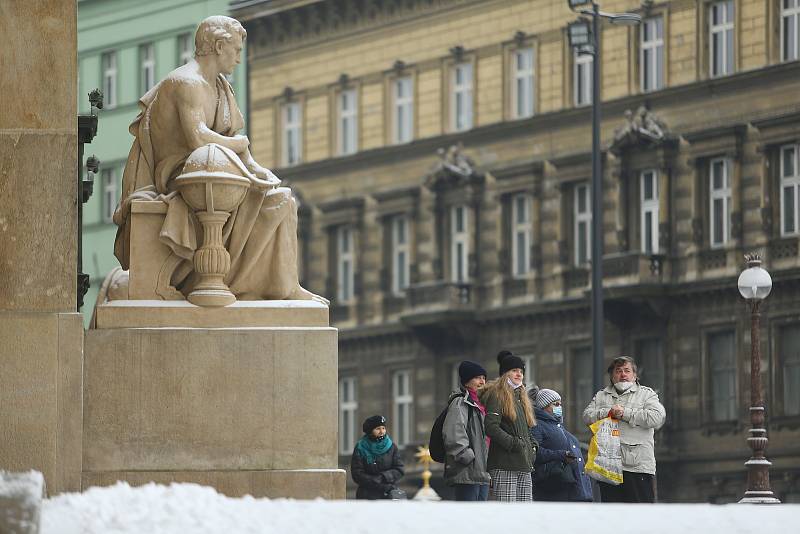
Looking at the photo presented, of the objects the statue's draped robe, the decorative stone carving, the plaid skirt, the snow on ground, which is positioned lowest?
the snow on ground

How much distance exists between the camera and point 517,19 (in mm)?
60719

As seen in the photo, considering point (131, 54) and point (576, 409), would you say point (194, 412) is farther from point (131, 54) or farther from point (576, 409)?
point (131, 54)

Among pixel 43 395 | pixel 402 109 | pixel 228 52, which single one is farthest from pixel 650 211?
pixel 43 395

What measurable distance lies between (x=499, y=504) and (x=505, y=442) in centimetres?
398

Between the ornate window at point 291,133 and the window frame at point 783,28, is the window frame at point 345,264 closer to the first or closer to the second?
the ornate window at point 291,133

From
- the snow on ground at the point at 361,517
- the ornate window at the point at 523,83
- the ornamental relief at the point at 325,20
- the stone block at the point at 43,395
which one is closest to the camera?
the snow on ground at the point at 361,517

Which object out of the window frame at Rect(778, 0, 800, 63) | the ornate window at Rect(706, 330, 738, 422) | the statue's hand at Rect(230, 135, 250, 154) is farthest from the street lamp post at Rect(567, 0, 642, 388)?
the statue's hand at Rect(230, 135, 250, 154)

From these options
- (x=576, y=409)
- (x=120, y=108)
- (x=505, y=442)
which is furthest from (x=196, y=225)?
(x=120, y=108)

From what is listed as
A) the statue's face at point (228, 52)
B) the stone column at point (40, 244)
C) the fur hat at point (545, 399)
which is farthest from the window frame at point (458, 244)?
the stone column at point (40, 244)

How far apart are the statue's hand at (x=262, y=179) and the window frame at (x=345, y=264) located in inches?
1912

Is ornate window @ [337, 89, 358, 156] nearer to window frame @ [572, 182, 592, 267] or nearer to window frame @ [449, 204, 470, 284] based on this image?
window frame @ [449, 204, 470, 284]

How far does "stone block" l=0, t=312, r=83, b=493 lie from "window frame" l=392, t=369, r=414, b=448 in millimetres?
46637

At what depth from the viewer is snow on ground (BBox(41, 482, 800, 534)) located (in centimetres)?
1370

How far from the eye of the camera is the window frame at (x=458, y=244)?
62656mm
